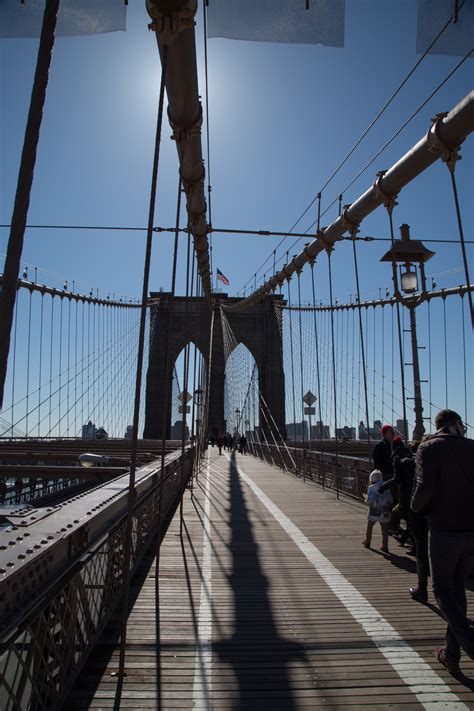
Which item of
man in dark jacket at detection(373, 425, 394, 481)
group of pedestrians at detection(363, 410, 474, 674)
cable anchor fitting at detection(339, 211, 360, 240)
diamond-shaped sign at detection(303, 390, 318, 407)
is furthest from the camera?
diamond-shaped sign at detection(303, 390, 318, 407)

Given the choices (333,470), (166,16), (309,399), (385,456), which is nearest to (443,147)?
(166,16)

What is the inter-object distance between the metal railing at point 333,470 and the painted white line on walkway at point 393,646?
10.9ft

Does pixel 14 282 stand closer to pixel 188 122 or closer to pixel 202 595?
pixel 202 595

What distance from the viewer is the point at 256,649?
2.53m

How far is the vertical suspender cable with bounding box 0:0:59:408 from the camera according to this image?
162cm

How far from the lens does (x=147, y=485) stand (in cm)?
434

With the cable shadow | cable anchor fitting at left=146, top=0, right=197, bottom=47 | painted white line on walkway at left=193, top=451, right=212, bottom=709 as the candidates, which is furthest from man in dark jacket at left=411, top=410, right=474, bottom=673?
cable anchor fitting at left=146, top=0, right=197, bottom=47

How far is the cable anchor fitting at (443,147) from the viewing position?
4047mm

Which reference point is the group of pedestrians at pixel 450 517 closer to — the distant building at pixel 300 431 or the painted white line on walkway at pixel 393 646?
the painted white line on walkway at pixel 393 646

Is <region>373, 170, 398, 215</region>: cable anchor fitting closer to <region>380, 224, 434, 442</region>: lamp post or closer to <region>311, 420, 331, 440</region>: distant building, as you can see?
<region>380, 224, 434, 442</region>: lamp post

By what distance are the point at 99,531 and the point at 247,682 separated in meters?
0.96

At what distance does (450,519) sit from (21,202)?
2065 millimetres

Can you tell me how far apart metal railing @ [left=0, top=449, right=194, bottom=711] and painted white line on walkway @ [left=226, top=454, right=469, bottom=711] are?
1.35 m

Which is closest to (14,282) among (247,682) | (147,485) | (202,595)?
(247,682)
